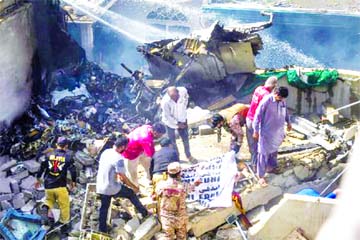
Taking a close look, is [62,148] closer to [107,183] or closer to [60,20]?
[107,183]

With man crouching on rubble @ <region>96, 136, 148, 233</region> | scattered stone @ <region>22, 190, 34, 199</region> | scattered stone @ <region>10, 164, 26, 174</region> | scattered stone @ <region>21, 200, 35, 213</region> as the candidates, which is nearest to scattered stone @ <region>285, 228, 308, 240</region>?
man crouching on rubble @ <region>96, 136, 148, 233</region>

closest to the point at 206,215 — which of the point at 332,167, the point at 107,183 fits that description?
the point at 107,183

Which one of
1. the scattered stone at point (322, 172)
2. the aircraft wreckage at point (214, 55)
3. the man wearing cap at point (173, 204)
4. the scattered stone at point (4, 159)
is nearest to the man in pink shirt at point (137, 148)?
the man wearing cap at point (173, 204)

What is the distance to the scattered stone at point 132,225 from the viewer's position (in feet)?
25.4

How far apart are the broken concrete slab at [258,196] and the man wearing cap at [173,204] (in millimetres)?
1587

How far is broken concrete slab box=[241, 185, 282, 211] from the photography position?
28.0 ft

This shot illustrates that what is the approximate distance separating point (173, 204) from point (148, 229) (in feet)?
2.70

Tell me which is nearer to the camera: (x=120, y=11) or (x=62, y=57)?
(x=62, y=57)

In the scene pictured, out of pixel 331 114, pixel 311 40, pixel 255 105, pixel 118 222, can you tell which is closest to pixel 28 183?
pixel 118 222

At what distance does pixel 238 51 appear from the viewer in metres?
13.8

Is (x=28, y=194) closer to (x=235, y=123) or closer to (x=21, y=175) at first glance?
(x=21, y=175)

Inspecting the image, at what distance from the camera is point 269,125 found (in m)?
8.34

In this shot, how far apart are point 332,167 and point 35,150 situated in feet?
19.1

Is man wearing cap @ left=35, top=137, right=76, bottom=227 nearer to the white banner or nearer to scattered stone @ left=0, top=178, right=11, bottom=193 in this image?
scattered stone @ left=0, top=178, right=11, bottom=193
